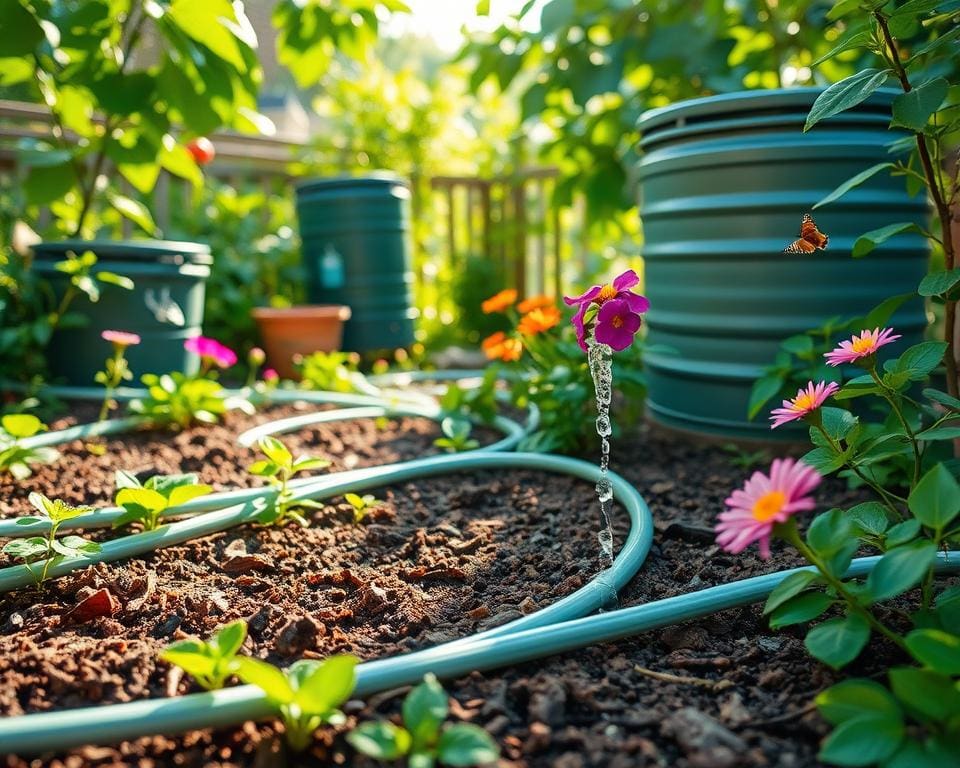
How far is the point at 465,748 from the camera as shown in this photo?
693mm

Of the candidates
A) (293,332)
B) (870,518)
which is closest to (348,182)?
(293,332)

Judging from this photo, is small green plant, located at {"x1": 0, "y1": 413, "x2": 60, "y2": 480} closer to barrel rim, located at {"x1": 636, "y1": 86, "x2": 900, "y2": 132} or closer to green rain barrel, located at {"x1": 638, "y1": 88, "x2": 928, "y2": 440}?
green rain barrel, located at {"x1": 638, "y1": 88, "x2": 928, "y2": 440}

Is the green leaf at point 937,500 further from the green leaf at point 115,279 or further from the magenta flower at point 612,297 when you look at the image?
the green leaf at point 115,279

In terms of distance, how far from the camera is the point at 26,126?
3557mm

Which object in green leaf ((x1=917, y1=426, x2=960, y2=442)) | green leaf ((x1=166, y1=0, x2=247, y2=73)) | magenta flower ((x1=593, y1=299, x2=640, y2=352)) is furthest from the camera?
green leaf ((x1=166, y1=0, x2=247, y2=73))

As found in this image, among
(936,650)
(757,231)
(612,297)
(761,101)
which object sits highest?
(761,101)

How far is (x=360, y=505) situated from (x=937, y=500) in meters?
0.93

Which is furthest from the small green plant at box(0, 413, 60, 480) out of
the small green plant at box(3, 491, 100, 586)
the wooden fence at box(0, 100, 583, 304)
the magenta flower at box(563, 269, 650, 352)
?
the wooden fence at box(0, 100, 583, 304)

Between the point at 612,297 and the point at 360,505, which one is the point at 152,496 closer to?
the point at 360,505

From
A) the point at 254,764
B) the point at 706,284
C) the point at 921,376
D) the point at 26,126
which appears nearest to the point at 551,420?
the point at 706,284

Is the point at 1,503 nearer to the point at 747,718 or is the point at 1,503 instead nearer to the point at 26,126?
the point at 747,718

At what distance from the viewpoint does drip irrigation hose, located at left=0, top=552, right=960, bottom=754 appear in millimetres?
758

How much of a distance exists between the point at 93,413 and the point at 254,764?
1817 millimetres

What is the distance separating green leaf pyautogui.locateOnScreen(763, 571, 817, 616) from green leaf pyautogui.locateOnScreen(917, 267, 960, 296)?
44cm
